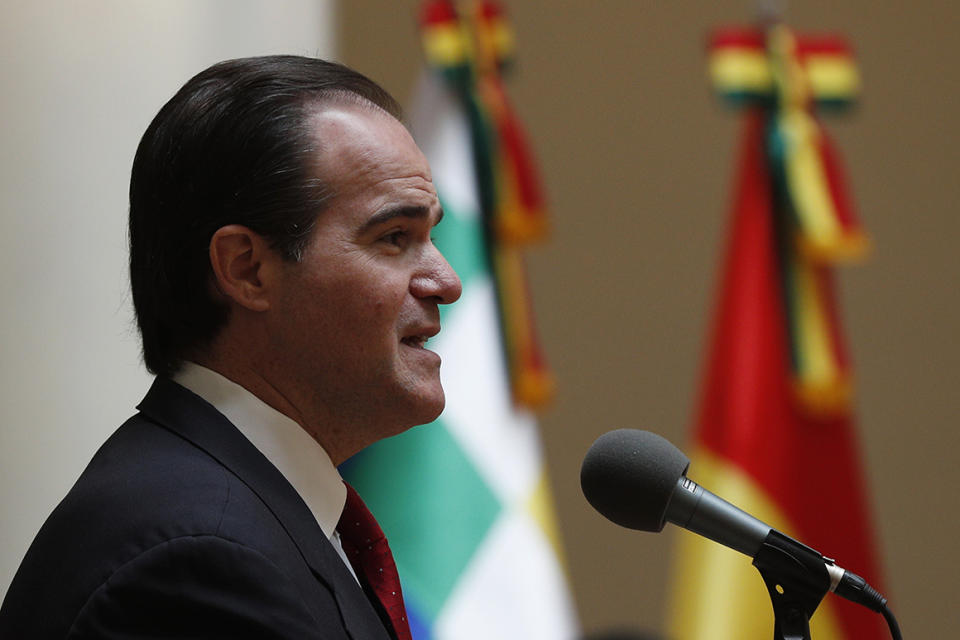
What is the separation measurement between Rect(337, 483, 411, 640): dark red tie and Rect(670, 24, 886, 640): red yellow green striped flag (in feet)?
7.56

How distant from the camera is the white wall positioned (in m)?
2.09

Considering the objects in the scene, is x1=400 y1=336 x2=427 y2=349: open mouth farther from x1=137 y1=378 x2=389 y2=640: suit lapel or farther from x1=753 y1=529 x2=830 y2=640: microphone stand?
x1=753 y1=529 x2=830 y2=640: microphone stand

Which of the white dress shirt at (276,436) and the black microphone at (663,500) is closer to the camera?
the black microphone at (663,500)

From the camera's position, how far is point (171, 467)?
128cm

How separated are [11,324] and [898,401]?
4.12 m

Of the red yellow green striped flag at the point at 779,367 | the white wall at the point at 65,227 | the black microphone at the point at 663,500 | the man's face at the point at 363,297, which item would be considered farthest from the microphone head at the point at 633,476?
the red yellow green striped flag at the point at 779,367

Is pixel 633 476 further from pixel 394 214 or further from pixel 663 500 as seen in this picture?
A: pixel 394 214

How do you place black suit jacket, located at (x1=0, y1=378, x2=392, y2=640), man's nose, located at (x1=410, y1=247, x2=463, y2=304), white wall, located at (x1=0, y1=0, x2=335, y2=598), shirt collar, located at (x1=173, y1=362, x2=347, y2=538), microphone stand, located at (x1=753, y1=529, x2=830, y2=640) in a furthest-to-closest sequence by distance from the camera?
white wall, located at (x1=0, y1=0, x2=335, y2=598) < man's nose, located at (x1=410, y1=247, x2=463, y2=304) < shirt collar, located at (x1=173, y1=362, x2=347, y2=538) < microphone stand, located at (x1=753, y1=529, x2=830, y2=640) < black suit jacket, located at (x1=0, y1=378, x2=392, y2=640)

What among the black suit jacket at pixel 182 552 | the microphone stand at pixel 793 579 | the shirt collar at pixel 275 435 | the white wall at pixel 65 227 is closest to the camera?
the black suit jacket at pixel 182 552

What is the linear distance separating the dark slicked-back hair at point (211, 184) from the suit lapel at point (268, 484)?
118 mm

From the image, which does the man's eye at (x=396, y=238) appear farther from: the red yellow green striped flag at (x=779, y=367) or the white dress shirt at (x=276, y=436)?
the red yellow green striped flag at (x=779, y=367)

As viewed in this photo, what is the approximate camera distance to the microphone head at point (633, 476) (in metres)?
1.35

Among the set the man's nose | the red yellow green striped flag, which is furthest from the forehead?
the red yellow green striped flag

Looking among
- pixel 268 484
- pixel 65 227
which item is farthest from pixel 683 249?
pixel 268 484
